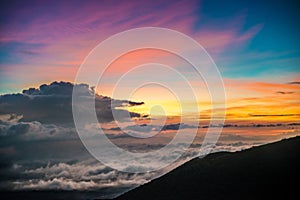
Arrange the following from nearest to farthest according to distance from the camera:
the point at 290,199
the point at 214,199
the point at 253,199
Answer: the point at 290,199
the point at 253,199
the point at 214,199

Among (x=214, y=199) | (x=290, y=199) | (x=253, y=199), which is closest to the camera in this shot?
(x=290, y=199)

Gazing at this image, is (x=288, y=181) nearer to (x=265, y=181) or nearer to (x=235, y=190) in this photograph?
(x=265, y=181)

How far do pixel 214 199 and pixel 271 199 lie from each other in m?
31.2

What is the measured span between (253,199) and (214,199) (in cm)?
2217

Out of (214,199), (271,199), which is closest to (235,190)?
(214,199)

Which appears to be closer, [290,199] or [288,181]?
[290,199]

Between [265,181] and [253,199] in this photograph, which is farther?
[265,181]

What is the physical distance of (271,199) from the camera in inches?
6914

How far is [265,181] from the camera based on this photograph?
19688 cm

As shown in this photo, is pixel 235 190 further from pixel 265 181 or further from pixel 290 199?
pixel 290 199

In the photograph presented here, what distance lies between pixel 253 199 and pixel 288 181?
23.0 m

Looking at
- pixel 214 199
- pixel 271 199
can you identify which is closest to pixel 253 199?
pixel 271 199

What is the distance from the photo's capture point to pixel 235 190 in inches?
7781

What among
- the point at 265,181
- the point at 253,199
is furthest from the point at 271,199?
the point at 265,181
